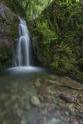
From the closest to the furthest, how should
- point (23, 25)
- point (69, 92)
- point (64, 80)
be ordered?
point (69, 92) < point (64, 80) < point (23, 25)

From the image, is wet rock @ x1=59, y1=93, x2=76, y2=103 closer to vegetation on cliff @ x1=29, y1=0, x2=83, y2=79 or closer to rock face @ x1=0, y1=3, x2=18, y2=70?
vegetation on cliff @ x1=29, y1=0, x2=83, y2=79

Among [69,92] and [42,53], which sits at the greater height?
[42,53]

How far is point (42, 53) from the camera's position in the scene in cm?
859

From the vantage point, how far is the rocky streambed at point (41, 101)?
5016mm

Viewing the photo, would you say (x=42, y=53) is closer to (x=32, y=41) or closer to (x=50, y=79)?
(x=32, y=41)

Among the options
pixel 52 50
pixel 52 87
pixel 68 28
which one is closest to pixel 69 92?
pixel 52 87

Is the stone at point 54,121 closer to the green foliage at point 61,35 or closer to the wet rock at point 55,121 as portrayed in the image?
the wet rock at point 55,121

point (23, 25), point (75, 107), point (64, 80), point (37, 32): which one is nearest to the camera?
point (75, 107)

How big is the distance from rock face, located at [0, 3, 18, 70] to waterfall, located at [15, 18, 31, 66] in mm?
328

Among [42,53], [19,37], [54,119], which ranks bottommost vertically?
[54,119]

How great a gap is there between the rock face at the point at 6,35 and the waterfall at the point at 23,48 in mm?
328

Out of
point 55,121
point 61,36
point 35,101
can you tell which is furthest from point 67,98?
point 61,36

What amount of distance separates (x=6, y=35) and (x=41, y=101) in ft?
12.3

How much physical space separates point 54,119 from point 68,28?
4226 mm
